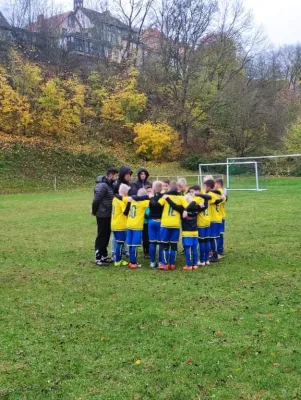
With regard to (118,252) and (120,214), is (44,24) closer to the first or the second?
(120,214)

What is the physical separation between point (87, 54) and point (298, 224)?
41.7m

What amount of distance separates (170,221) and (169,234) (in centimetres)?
Answer: 26

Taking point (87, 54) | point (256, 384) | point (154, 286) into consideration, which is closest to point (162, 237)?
point (154, 286)

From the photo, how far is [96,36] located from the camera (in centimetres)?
4988

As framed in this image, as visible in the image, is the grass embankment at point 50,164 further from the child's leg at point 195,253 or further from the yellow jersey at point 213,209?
the child's leg at point 195,253

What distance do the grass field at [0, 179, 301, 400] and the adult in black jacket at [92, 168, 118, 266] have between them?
0.39 metres

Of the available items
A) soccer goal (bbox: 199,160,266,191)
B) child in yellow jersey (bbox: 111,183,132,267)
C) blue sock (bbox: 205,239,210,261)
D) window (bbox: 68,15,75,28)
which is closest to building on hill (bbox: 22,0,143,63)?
window (bbox: 68,15,75,28)

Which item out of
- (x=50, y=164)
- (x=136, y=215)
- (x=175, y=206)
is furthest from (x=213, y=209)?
(x=50, y=164)

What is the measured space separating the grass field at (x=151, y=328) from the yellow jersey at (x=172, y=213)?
91 cm

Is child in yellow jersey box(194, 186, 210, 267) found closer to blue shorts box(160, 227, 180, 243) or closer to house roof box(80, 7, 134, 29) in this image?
blue shorts box(160, 227, 180, 243)

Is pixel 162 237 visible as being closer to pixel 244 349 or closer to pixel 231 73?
pixel 244 349

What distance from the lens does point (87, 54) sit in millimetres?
49469

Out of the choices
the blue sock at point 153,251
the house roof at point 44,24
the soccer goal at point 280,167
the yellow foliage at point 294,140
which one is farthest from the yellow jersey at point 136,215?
the house roof at point 44,24

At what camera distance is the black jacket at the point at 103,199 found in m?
8.92
